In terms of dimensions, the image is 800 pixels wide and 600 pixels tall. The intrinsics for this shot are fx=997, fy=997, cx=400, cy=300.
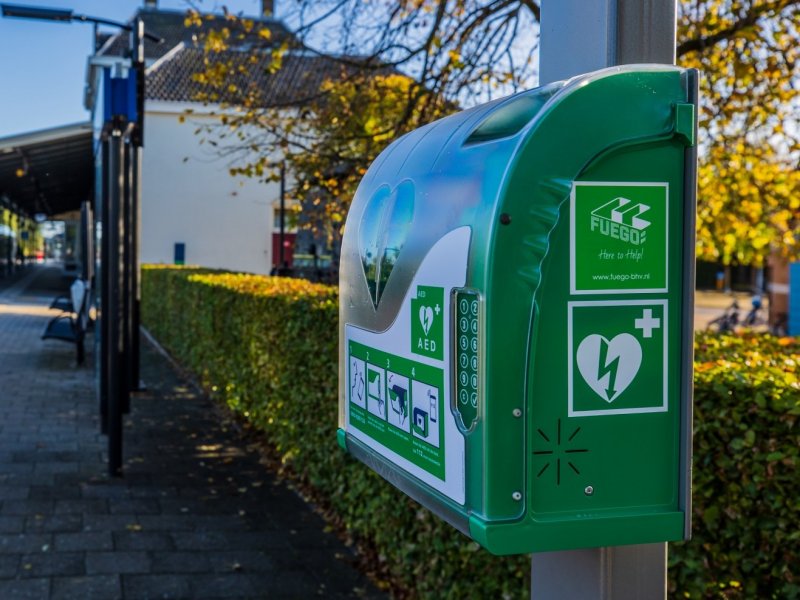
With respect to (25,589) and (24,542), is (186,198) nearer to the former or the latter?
(24,542)

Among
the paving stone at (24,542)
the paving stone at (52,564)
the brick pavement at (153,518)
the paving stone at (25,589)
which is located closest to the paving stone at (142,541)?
the brick pavement at (153,518)

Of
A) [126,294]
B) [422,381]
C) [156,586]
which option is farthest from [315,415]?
[126,294]

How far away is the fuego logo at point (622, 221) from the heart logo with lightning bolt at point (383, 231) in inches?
16.3

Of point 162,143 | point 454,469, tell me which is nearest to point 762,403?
point 454,469

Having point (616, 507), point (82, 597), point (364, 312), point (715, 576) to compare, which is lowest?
point (82, 597)

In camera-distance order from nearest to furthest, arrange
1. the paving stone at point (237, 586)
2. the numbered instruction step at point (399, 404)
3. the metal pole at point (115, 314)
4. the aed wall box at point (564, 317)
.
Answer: the aed wall box at point (564, 317) < the numbered instruction step at point (399, 404) < the paving stone at point (237, 586) < the metal pole at point (115, 314)

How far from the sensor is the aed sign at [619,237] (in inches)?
68.1

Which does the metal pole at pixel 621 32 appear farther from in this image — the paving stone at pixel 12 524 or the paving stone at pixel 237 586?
the paving stone at pixel 12 524

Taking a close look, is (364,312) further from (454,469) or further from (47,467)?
(47,467)

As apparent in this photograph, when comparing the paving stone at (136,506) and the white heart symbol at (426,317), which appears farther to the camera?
the paving stone at (136,506)

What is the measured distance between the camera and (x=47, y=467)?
742 cm

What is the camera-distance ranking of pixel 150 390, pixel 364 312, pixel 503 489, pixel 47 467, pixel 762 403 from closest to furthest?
pixel 503 489 < pixel 364 312 < pixel 762 403 < pixel 47 467 < pixel 150 390

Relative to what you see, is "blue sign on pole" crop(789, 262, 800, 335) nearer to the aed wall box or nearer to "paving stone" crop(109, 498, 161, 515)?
"paving stone" crop(109, 498, 161, 515)

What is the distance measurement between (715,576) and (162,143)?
37087 millimetres
